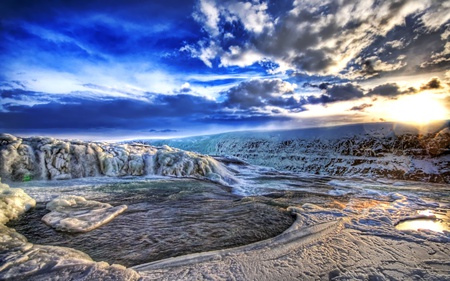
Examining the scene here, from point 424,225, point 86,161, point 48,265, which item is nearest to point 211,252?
point 48,265

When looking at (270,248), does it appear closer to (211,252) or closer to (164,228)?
(211,252)

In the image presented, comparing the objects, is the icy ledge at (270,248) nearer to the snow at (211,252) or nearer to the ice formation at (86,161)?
the snow at (211,252)

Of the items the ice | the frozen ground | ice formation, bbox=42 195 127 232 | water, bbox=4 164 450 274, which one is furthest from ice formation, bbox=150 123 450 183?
the ice

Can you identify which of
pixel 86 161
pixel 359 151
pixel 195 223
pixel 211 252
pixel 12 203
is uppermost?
pixel 86 161

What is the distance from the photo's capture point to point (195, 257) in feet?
10.7

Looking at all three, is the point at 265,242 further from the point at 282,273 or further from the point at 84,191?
the point at 84,191

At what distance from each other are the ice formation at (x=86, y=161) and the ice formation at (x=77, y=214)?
5378 mm

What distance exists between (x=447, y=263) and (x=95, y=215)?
6.56 metres

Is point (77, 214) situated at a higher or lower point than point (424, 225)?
higher

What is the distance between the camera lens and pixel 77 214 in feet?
16.8

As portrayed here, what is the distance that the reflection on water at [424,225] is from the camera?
16.0ft

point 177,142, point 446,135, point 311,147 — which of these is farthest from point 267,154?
point 177,142

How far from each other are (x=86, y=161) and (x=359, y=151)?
3179 cm

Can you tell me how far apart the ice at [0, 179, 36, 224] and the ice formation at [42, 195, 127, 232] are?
1.71ft
